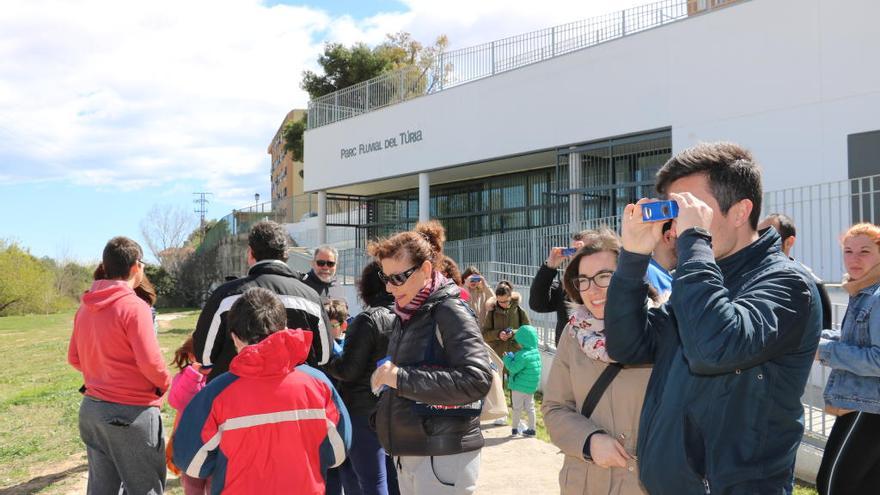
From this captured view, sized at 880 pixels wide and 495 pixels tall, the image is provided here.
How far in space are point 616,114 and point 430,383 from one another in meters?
14.2

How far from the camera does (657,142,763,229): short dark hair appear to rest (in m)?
1.99

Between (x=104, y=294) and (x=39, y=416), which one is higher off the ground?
(x=104, y=294)

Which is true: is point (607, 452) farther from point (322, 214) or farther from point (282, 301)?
point (322, 214)

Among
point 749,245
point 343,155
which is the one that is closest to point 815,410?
point 749,245

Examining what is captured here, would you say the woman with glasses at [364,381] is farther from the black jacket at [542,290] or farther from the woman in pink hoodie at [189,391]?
the black jacket at [542,290]

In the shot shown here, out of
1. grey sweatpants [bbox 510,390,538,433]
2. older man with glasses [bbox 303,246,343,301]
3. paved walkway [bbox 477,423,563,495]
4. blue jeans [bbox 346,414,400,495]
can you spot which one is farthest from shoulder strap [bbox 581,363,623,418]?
grey sweatpants [bbox 510,390,538,433]

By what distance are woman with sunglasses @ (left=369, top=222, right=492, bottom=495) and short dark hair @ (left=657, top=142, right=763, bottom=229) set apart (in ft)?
5.20

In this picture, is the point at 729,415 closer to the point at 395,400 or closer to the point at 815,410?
the point at 395,400

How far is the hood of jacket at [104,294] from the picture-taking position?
4.23 meters

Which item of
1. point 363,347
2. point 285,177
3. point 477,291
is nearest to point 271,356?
point 363,347

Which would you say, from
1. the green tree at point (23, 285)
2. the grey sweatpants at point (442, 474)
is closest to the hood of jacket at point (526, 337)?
the grey sweatpants at point (442, 474)

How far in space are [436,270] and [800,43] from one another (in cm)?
1237

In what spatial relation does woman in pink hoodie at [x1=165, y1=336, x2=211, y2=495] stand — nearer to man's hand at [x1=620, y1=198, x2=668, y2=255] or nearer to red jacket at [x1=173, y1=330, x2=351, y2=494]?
red jacket at [x1=173, y1=330, x2=351, y2=494]

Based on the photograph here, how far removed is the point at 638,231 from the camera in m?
2.10
